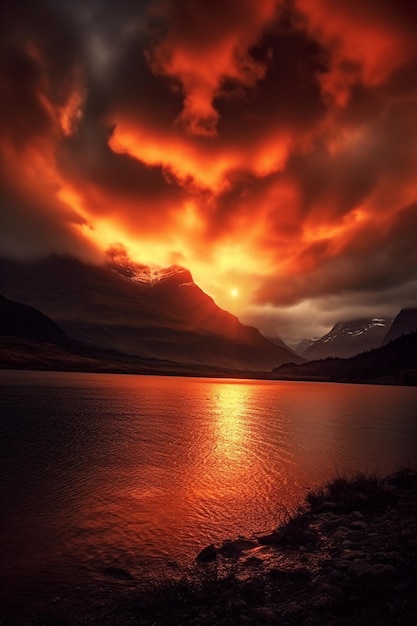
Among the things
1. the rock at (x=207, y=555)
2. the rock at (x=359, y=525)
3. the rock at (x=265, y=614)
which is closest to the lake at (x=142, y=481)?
the rock at (x=207, y=555)

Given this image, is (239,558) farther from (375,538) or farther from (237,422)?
(237,422)

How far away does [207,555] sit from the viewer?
18.4 metres

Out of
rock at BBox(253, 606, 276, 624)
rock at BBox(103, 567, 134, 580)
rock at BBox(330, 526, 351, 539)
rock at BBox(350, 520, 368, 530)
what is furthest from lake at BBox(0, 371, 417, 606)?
rock at BBox(253, 606, 276, 624)

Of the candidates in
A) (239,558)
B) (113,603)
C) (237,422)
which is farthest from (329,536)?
(237,422)

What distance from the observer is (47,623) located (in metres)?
13.0

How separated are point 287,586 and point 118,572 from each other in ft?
23.8

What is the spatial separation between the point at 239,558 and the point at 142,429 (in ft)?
134

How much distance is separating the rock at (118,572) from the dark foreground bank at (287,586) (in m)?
0.05

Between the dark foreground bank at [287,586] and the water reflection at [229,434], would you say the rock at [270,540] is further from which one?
the water reflection at [229,434]

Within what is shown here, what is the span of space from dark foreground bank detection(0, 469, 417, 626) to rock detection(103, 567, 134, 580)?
0.05 m

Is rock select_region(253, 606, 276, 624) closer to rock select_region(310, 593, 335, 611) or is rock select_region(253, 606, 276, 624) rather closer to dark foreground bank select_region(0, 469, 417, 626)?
dark foreground bank select_region(0, 469, 417, 626)

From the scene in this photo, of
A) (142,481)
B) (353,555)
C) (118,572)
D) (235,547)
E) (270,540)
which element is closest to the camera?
(353,555)

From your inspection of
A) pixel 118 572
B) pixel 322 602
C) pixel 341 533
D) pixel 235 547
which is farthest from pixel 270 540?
pixel 118 572

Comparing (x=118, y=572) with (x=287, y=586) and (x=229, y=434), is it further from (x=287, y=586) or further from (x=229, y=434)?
(x=229, y=434)
